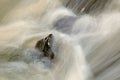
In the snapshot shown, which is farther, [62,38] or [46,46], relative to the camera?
[62,38]

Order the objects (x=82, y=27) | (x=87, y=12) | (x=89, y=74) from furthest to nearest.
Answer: (x=87, y=12) < (x=82, y=27) < (x=89, y=74)

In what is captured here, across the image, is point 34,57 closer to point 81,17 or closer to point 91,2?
point 81,17

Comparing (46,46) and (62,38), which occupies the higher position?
(62,38)

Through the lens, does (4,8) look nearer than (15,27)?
No

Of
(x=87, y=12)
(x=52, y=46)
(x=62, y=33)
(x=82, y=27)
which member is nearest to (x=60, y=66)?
(x=52, y=46)
